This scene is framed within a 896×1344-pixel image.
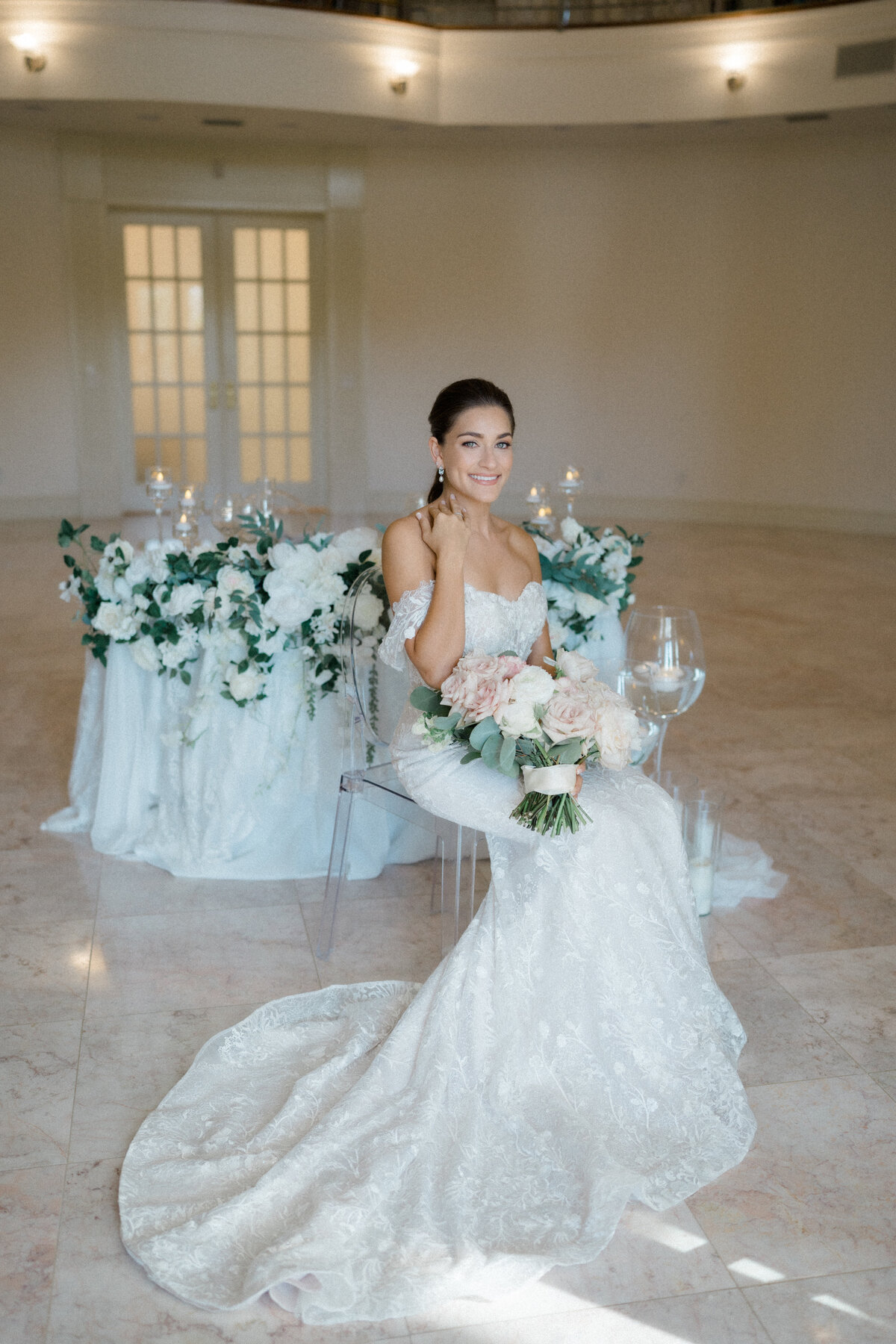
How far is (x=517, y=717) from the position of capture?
7.16 feet

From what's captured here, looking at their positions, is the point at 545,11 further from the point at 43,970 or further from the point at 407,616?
the point at 43,970

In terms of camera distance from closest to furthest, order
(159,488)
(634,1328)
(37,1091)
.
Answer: (634,1328)
(37,1091)
(159,488)

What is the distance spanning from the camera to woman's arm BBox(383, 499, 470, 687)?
2.44 meters

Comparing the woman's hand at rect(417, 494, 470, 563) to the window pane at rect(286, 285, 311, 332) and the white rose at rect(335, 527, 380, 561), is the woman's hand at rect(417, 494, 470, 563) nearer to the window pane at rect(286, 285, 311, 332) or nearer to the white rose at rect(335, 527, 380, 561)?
the white rose at rect(335, 527, 380, 561)

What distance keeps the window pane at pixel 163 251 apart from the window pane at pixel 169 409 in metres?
1.01

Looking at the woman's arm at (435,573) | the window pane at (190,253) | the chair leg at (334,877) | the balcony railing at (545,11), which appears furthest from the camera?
the window pane at (190,253)

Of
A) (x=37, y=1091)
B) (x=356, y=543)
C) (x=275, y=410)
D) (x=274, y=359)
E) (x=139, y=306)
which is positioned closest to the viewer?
(x=37, y=1091)

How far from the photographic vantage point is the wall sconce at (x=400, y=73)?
360 inches

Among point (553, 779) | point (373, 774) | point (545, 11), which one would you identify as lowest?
point (373, 774)

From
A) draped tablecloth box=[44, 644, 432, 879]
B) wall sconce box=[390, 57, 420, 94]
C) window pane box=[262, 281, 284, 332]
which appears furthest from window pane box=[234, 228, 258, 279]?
draped tablecloth box=[44, 644, 432, 879]

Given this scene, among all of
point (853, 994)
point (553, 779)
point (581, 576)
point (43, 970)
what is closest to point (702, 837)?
point (853, 994)

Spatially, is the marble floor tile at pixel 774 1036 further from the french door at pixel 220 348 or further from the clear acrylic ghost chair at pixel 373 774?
the french door at pixel 220 348

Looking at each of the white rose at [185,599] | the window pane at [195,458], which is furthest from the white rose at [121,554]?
the window pane at [195,458]

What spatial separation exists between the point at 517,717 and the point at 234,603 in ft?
4.41
